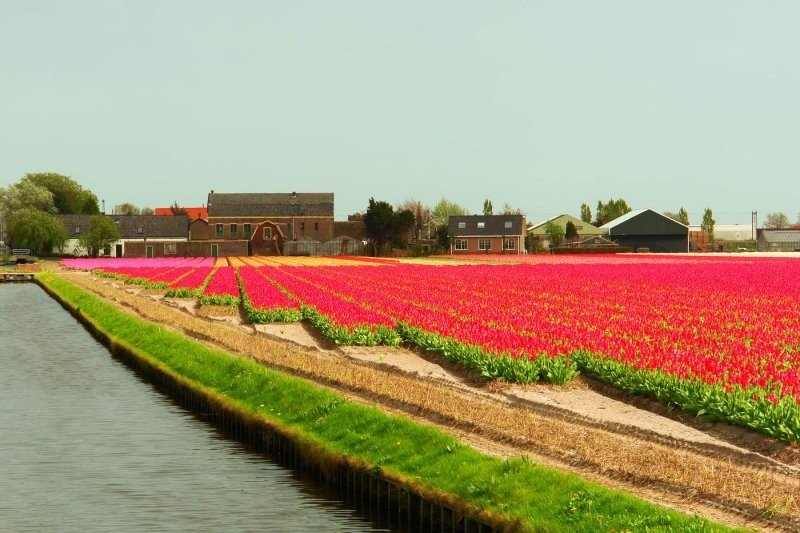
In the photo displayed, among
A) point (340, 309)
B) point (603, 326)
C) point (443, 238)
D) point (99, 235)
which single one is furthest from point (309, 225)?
point (603, 326)

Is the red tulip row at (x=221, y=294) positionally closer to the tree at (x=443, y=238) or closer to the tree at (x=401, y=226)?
the tree at (x=401, y=226)

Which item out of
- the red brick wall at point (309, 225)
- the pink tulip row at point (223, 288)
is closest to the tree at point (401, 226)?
the red brick wall at point (309, 225)

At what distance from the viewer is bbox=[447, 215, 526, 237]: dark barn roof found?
180 metres

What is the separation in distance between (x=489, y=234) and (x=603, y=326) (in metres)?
148

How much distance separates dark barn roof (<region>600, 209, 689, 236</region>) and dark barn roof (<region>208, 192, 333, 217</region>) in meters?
45.3

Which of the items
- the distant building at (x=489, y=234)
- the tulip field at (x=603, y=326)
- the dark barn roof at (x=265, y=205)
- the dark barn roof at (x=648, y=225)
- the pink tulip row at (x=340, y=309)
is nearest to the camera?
the tulip field at (x=603, y=326)

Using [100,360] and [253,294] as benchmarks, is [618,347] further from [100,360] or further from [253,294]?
[253,294]

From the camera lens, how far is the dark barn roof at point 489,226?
591 ft

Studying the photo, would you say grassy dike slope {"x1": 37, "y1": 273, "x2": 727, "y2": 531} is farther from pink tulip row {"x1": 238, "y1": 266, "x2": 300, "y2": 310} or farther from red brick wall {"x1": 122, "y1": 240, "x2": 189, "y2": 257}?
red brick wall {"x1": 122, "y1": 240, "x2": 189, "y2": 257}

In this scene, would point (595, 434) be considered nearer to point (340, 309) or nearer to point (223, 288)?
point (340, 309)

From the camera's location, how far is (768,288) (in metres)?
51.5

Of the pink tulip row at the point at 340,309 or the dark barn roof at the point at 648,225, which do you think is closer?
the pink tulip row at the point at 340,309

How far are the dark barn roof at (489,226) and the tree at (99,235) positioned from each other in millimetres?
50502

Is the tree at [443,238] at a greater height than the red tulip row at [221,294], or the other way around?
the tree at [443,238]
